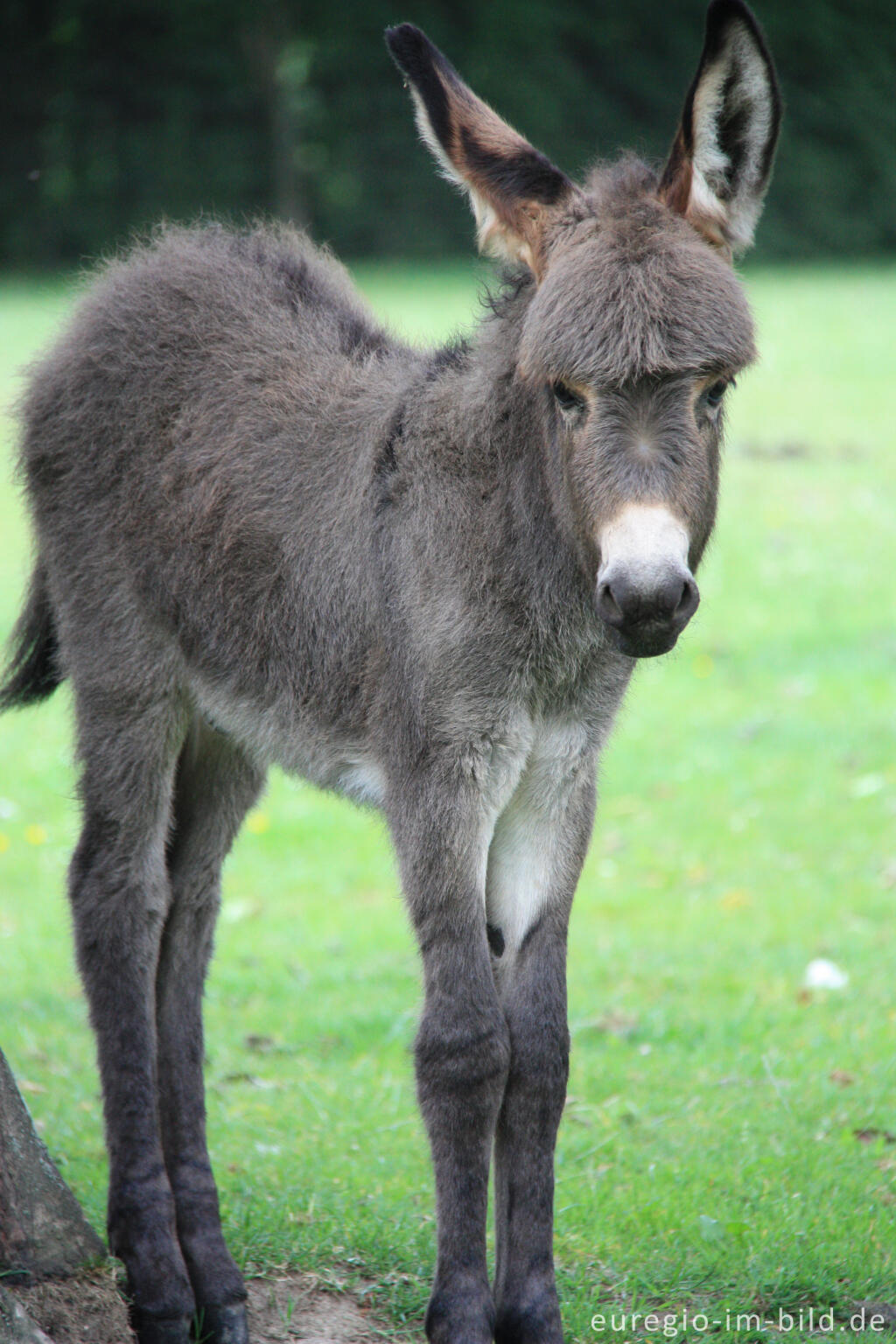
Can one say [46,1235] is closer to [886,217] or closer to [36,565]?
[36,565]

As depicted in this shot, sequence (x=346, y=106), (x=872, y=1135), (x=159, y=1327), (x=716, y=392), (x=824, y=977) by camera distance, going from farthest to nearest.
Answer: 1. (x=346, y=106)
2. (x=824, y=977)
3. (x=872, y=1135)
4. (x=159, y=1327)
5. (x=716, y=392)

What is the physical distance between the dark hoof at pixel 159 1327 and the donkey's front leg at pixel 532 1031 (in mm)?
773

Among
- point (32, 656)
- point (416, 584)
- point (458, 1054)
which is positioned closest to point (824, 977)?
point (458, 1054)

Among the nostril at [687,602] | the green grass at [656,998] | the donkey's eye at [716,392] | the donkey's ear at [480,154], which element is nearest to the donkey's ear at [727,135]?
the donkey's ear at [480,154]

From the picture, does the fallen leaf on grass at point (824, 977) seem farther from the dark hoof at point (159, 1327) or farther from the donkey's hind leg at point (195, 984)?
the dark hoof at point (159, 1327)

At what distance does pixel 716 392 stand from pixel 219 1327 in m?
2.44

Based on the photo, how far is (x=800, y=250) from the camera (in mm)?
25422

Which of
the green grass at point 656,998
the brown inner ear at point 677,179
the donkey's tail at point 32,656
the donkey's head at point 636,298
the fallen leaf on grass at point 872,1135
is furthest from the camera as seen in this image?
the fallen leaf on grass at point 872,1135

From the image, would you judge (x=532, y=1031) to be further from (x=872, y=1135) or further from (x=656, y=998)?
(x=656, y=998)

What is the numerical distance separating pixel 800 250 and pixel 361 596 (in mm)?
24316

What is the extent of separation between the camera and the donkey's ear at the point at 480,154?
9.71 feet

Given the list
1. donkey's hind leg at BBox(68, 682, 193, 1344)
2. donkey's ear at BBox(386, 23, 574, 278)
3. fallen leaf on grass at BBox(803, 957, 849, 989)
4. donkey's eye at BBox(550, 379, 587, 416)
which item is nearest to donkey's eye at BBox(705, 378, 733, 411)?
donkey's eye at BBox(550, 379, 587, 416)

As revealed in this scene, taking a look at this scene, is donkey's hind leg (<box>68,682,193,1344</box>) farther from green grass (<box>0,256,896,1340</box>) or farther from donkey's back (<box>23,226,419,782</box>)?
green grass (<box>0,256,896,1340</box>)

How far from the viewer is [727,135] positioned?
9.67ft
